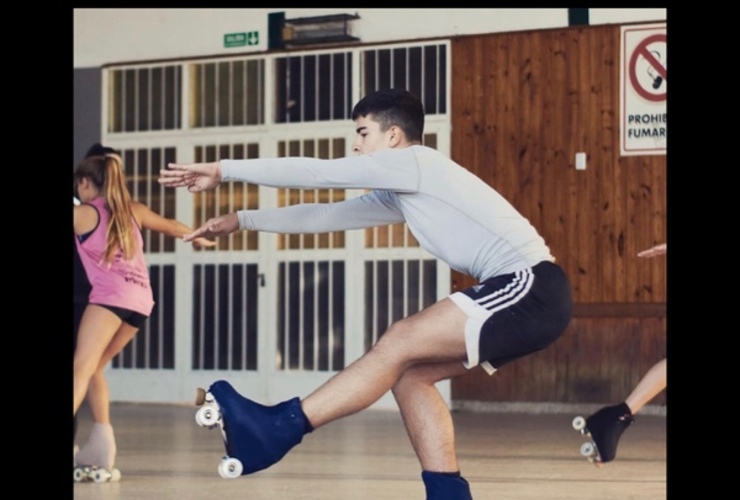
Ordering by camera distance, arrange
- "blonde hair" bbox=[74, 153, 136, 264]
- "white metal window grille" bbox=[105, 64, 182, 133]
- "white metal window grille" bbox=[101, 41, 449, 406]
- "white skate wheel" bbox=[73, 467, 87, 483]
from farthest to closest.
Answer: "white metal window grille" bbox=[105, 64, 182, 133], "white metal window grille" bbox=[101, 41, 449, 406], "blonde hair" bbox=[74, 153, 136, 264], "white skate wheel" bbox=[73, 467, 87, 483]

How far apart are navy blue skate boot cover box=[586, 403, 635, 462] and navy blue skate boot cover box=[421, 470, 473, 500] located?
2.11m

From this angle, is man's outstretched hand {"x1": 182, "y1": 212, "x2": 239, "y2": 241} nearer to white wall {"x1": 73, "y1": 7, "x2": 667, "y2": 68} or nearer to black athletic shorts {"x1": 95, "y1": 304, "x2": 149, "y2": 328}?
black athletic shorts {"x1": 95, "y1": 304, "x2": 149, "y2": 328}

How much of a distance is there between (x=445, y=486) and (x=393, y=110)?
1.14 m

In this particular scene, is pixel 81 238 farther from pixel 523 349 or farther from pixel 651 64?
pixel 651 64

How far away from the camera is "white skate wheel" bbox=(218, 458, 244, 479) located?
384 cm

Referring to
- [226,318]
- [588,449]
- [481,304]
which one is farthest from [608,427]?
[226,318]

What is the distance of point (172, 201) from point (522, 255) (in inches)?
330

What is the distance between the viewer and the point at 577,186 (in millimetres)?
10938

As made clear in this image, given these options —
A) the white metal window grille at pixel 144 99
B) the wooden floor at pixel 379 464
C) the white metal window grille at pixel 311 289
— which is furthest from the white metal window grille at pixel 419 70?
the wooden floor at pixel 379 464

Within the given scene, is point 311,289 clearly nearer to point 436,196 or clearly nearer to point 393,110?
point 393,110

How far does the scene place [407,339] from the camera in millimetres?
3990

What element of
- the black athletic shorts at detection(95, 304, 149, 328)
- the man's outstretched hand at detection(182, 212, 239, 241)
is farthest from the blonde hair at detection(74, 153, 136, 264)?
the man's outstretched hand at detection(182, 212, 239, 241)
